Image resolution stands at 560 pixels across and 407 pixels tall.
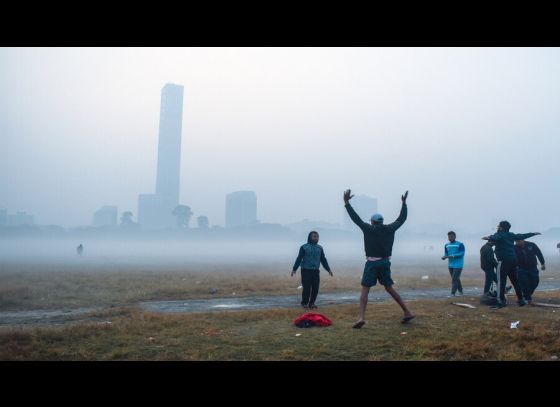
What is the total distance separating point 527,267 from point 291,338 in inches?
316

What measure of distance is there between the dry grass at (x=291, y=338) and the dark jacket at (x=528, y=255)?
172 centimetres

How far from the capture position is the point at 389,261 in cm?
884

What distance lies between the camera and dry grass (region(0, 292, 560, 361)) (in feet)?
21.9

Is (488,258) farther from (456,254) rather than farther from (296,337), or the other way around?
(296,337)

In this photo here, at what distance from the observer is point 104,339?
26.2ft

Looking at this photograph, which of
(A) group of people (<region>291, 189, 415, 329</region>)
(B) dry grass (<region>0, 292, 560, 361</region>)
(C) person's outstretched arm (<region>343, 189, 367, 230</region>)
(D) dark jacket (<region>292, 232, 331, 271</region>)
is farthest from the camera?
(D) dark jacket (<region>292, 232, 331, 271</region>)

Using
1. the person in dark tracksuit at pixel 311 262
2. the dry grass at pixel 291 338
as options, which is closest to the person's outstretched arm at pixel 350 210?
the dry grass at pixel 291 338

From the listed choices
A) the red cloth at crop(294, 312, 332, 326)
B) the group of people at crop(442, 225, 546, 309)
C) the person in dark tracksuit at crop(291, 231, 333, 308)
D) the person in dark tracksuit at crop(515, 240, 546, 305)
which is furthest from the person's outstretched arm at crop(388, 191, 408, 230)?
the person in dark tracksuit at crop(515, 240, 546, 305)

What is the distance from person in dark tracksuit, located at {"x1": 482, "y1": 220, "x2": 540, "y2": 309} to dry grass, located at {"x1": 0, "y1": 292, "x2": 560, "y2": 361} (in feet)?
2.28

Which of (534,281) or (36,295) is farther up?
(534,281)

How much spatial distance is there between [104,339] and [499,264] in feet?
31.8

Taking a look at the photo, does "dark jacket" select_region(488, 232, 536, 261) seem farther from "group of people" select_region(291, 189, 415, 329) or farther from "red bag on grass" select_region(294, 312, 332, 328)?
"red bag on grass" select_region(294, 312, 332, 328)
